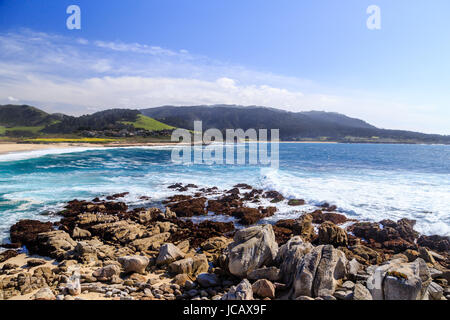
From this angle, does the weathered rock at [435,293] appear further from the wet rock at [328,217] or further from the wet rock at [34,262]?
the wet rock at [34,262]

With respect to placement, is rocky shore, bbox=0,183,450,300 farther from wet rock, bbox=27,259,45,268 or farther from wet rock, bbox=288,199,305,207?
wet rock, bbox=288,199,305,207

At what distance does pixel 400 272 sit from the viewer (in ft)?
16.6

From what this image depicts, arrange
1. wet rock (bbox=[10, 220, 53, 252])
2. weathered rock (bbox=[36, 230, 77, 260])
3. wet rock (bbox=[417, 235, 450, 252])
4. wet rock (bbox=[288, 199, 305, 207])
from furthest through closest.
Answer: wet rock (bbox=[288, 199, 305, 207]) < wet rock (bbox=[417, 235, 450, 252]) < wet rock (bbox=[10, 220, 53, 252]) < weathered rock (bbox=[36, 230, 77, 260])

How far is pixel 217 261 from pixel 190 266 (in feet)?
3.09

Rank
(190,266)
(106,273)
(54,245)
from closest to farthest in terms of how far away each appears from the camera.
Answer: (106,273) < (190,266) < (54,245)

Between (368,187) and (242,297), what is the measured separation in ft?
61.8

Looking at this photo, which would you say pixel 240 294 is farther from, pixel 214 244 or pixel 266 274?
pixel 214 244

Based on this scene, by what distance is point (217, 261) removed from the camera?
7.61 m

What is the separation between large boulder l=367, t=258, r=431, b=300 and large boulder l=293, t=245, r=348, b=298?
739mm

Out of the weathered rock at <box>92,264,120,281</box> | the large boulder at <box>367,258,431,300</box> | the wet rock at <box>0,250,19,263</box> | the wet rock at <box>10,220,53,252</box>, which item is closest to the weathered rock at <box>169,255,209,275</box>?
the weathered rock at <box>92,264,120,281</box>

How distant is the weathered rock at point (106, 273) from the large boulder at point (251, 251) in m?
3.25

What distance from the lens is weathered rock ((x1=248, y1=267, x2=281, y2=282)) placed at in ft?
20.3

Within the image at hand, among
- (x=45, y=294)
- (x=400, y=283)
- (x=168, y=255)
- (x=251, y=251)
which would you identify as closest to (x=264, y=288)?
(x=251, y=251)
